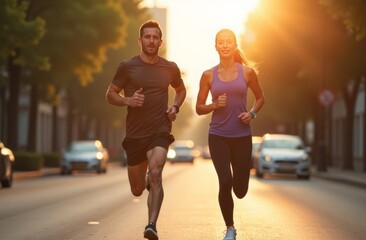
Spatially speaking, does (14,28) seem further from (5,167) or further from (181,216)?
(181,216)

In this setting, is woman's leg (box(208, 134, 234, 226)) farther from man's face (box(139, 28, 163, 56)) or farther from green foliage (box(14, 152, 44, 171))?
green foliage (box(14, 152, 44, 171))

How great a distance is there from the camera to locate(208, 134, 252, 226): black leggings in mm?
9858

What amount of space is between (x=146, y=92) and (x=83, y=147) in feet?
106

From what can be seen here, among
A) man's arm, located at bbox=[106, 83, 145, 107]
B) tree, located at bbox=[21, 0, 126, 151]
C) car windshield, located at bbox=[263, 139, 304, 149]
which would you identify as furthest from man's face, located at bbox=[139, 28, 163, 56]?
tree, located at bbox=[21, 0, 126, 151]

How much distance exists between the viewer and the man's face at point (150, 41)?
9758 mm

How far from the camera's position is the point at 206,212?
15.7m

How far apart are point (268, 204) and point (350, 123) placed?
24335 mm

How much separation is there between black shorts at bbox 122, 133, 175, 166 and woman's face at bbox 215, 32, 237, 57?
3.26 ft

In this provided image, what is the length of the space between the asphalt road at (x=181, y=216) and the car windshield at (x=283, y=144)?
1135 centimetres

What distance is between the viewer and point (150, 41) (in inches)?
384

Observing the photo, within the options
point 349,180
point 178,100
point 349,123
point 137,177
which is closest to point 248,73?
point 178,100

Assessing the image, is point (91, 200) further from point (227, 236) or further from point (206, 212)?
point (227, 236)

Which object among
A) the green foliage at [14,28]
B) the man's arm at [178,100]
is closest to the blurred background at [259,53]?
the green foliage at [14,28]

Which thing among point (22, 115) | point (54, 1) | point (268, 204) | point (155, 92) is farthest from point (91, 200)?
point (22, 115)
